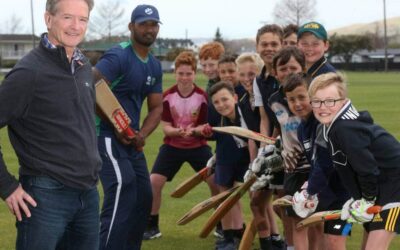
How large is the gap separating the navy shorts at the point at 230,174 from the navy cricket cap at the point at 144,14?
171cm

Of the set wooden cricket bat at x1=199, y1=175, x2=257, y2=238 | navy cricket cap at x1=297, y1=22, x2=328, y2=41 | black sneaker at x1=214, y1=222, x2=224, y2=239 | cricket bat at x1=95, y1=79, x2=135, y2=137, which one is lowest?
black sneaker at x1=214, y1=222, x2=224, y2=239

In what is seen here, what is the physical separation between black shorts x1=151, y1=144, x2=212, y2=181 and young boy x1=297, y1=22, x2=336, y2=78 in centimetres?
203

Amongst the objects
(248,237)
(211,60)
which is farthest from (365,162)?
(211,60)

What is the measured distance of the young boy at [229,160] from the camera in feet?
21.0

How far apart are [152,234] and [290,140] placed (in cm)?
225

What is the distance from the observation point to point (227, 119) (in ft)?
21.4

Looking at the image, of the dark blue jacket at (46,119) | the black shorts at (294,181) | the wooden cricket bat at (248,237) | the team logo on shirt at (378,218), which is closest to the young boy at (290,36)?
the black shorts at (294,181)

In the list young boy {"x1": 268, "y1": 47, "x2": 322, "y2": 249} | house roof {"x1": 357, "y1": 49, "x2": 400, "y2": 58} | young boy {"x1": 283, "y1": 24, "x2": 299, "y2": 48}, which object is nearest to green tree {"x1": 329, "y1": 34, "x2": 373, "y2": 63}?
house roof {"x1": 357, "y1": 49, "x2": 400, "y2": 58}

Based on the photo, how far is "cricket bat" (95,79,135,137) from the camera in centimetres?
514

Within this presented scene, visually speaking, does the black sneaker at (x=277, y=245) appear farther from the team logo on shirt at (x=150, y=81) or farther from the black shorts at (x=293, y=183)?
the team logo on shirt at (x=150, y=81)

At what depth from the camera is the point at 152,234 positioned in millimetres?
6957

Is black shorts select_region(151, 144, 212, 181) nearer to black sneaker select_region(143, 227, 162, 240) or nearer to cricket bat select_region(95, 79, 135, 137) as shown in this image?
black sneaker select_region(143, 227, 162, 240)

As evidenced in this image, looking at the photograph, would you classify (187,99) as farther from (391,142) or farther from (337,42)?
(337,42)

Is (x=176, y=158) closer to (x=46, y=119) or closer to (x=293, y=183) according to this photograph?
(x=293, y=183)
